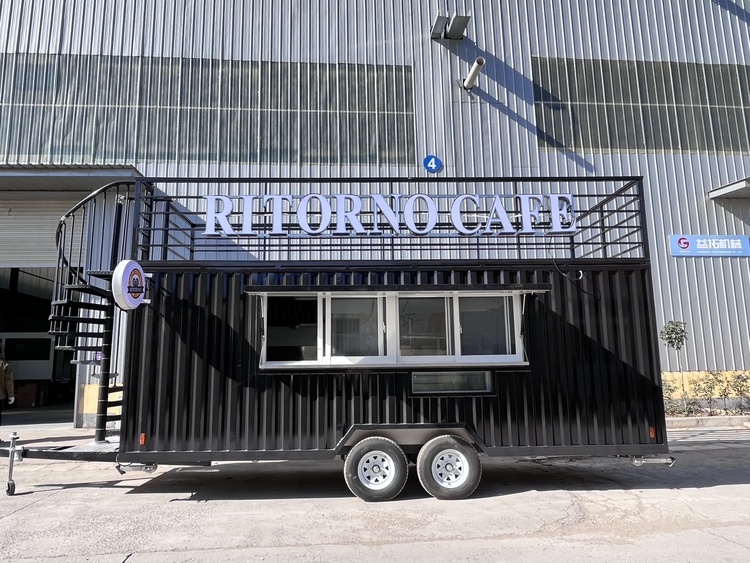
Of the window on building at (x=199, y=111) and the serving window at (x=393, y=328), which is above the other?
the window on building at (x=199, y=111)

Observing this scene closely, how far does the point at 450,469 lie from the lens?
257 inches

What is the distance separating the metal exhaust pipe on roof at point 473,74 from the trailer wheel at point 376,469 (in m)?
10.2

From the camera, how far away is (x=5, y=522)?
5.62 m

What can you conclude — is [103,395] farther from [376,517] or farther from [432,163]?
[432,163]

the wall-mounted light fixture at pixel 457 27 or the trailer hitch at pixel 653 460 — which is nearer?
the trailer hitch at pixel 653 460

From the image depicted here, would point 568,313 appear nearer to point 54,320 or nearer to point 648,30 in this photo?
point 54,320

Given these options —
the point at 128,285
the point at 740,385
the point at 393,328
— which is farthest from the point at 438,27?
the point at 740,385

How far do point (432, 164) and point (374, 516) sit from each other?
32.8ft

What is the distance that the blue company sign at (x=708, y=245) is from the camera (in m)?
13.8

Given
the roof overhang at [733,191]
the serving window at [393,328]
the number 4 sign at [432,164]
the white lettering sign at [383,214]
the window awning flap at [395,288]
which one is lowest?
the serving window at [393,328]

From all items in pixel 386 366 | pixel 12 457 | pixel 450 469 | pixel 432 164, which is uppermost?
pixel 432 164

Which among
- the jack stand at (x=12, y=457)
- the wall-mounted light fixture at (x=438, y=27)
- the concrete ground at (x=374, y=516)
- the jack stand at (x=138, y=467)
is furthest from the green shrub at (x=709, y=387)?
the jack stand at (x=12, y=457)

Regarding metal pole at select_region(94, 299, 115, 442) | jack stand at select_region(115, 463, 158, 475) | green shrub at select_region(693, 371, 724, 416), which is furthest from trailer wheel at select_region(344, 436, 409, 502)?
green shrub at select_region(693, 371, 724, 416)

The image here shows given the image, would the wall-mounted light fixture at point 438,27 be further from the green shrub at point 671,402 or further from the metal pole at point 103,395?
the metal pole at point 103,395
